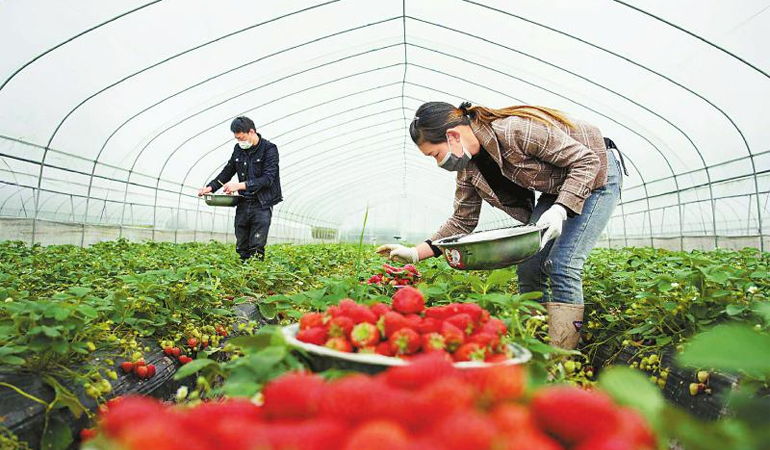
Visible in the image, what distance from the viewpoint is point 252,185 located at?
554cm

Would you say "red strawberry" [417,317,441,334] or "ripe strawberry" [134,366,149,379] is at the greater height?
"red strawberry" [417,317,441,334]

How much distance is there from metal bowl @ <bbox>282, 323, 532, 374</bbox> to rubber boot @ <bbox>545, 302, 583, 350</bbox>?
59.0 inches

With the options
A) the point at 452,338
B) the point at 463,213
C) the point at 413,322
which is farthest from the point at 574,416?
the point at 463,213

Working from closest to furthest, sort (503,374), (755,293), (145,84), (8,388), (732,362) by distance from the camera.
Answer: (732,362)
(503,374)
(8,388)
(755,293)
(145,84)

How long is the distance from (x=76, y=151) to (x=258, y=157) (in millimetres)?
6989

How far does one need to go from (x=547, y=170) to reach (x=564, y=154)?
20 cm

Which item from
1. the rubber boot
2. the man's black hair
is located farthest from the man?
the rubber boot

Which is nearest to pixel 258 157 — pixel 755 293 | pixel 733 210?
pixel 755 293

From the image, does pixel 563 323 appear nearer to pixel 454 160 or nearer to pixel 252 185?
pixel 454 160

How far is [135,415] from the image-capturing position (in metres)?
0.71

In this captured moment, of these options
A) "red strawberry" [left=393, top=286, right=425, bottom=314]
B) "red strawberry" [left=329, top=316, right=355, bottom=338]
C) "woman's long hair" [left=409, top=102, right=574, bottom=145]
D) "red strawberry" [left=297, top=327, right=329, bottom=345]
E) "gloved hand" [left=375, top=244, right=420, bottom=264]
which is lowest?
"red strawberry" [left=297, top=327, right=329, bottom=345]

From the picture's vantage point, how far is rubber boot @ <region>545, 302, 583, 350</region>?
8.82ft

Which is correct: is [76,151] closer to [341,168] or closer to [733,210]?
[341,168]

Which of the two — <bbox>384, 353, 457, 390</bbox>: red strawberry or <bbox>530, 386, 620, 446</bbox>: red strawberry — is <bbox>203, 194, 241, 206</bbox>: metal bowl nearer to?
<bbox>384, 353, 457, 390</bbox>: red strawberry
